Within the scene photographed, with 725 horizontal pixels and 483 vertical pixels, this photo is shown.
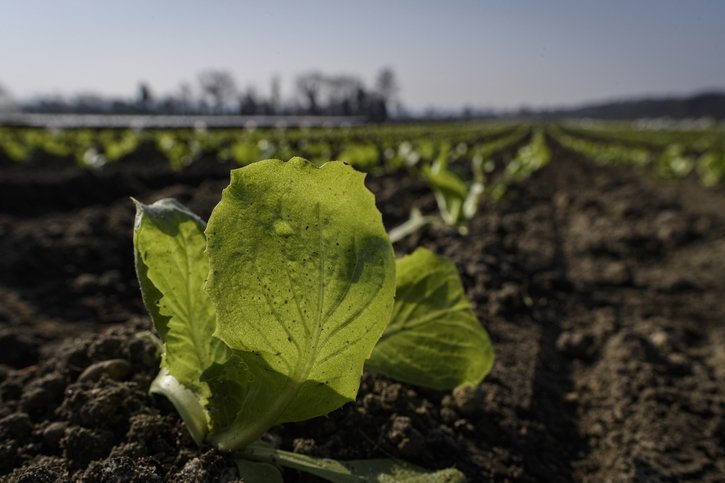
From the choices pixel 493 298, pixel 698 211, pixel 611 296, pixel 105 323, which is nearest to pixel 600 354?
pixel 493 298

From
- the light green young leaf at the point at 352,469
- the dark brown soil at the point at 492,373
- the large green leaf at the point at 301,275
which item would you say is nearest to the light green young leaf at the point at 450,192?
the dark brown soil at the point at 492,373

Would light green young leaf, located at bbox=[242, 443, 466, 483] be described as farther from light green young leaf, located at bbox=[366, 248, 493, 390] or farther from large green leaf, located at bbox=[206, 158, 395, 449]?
light green young leaf, located at bbox=[366, 248, 493, 390]

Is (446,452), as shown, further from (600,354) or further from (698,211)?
(698,211)

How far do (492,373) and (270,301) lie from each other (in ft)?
4.09

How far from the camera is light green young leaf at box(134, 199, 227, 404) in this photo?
117 cm

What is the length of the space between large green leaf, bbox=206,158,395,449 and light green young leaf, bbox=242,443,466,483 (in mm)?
138

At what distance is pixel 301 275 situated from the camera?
3.31 feet

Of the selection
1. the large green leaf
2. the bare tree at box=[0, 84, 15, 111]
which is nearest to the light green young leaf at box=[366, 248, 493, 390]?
the large green leaf

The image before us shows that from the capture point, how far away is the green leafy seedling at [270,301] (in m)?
0.97

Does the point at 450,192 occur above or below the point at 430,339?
above

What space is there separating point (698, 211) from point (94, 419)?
7.43 meters

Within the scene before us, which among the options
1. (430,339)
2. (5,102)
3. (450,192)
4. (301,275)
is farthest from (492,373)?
(5,102)

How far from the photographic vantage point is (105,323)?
2.79 meters

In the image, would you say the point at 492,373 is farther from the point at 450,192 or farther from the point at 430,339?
the point at 450,192
